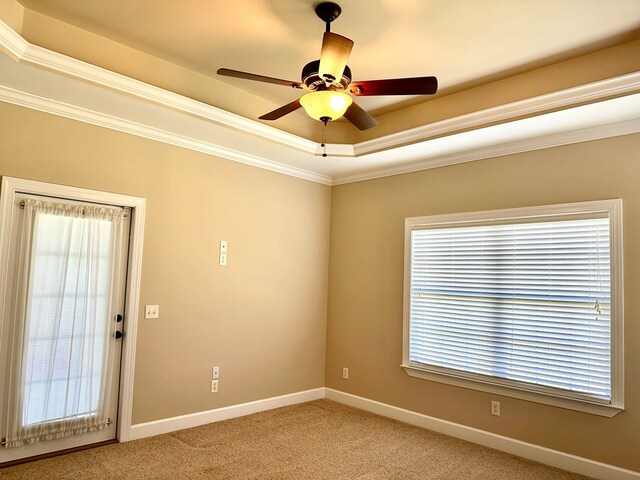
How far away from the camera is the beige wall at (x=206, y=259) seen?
3.58m

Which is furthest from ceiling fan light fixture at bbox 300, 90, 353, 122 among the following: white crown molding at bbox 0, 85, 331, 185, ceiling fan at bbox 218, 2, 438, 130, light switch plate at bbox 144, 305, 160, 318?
light switch plate at bbox 144, 305, 160, 318

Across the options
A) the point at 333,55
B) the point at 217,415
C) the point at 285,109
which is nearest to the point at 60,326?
the point at 217,415

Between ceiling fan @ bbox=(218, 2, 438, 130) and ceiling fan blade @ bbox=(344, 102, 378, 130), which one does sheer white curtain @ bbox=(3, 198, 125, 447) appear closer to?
ceiling fan @ bbox=(218, 2, 438, 130)

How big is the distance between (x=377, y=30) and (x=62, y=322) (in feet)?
10.4

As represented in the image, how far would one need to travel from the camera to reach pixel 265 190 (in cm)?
491

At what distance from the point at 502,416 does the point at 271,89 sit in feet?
11.6

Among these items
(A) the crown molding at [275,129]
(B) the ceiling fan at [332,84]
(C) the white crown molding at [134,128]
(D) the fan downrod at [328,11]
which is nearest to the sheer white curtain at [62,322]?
(C) the white crown molding at [134,128]

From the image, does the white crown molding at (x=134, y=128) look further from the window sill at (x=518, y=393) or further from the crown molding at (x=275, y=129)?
the window sill at (x=518, y=393)

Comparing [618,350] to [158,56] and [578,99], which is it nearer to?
[578,99]

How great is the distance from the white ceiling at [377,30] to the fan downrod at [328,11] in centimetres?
4

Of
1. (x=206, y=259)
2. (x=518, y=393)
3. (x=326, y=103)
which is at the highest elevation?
(x=326, y=103)

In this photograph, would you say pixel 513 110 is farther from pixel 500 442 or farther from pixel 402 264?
pixel 500 442

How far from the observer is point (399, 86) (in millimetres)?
2486

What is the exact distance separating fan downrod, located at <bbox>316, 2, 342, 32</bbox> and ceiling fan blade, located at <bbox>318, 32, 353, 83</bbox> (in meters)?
0.53
